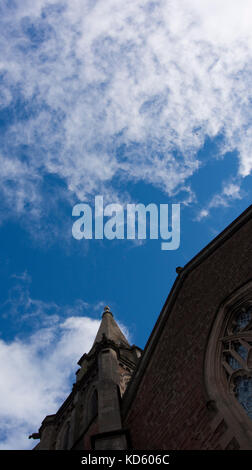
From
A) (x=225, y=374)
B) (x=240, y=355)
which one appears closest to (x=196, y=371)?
(x=225, y=374)

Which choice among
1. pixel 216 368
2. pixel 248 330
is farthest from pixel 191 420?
pixel 248 330

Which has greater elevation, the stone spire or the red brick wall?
the stone spire

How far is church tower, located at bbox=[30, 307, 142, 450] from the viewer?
9133mm

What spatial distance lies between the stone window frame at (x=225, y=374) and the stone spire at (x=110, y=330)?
12866 millimetres

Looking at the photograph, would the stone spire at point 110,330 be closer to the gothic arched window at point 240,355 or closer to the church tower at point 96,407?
the church tower at point 96,407

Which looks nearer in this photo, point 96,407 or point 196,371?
point 196,371

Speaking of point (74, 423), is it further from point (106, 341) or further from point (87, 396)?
point (106, 341)

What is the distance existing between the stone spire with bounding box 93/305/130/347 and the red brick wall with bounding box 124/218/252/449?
426 inches

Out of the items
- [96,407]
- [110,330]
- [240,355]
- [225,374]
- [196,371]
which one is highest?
[110,330]

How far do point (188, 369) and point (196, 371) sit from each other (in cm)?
34

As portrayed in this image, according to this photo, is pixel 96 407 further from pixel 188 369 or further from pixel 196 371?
pixel 196 371

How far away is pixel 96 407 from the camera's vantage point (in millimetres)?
14531

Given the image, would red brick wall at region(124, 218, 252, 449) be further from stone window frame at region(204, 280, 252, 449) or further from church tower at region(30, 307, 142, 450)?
church tower at region(30, 307, 142, 450)

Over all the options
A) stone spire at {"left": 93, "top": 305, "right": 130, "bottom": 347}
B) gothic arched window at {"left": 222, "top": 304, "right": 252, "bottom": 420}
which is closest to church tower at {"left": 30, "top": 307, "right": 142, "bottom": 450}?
stone spire at {"left": 93, "top": 305, "right": 130, "bottom": 347}
